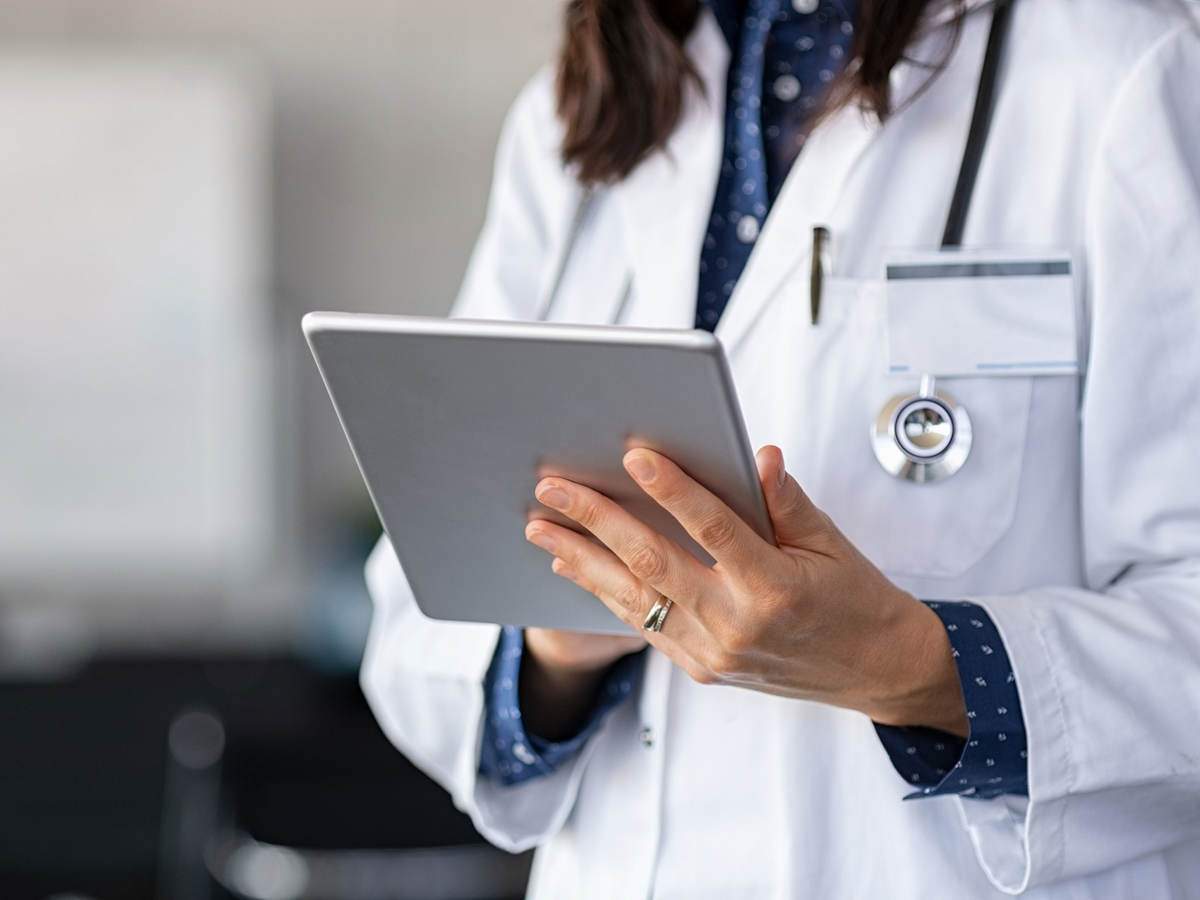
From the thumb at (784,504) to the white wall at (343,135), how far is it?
2.44 metres

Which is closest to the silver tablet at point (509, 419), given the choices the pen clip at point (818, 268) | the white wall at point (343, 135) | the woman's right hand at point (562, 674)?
the woman's right hand at point (562, 674)

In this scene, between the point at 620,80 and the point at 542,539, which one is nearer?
A: the point at 542,539

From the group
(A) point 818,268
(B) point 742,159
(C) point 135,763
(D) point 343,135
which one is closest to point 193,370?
(D) point 343,135

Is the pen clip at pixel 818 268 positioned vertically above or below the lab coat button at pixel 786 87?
below

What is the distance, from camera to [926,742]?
0.91 meters

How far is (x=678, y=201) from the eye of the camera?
3.70ft

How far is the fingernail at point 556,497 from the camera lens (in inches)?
31.7

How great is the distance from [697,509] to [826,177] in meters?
0.41

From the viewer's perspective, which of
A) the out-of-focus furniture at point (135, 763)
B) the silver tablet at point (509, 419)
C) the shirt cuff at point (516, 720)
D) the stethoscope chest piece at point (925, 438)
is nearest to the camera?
the silver tablet at point (509, 419)

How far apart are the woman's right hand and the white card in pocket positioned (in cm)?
31

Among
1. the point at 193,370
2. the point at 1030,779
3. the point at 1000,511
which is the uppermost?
the point at 1000,511

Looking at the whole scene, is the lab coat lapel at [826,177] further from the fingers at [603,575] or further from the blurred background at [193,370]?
the blurred background at [193,370]

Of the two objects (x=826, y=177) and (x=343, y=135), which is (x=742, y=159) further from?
(x=343, y=135)

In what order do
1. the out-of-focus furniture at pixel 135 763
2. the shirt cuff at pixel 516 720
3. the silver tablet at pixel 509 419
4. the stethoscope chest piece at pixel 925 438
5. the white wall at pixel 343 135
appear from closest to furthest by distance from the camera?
the silver tablet at pixel 509 419 < the stethoscope chest piece at pixel 925 438 < the shirt cuff at pixel 516 720 < the out-of-focus furniture at pixel 135 763 < the white wall at pixel 343 135
